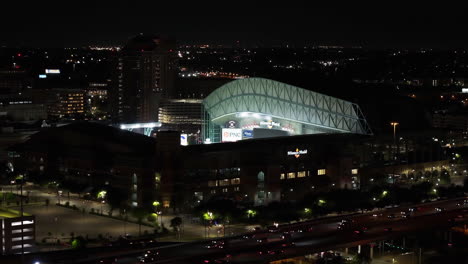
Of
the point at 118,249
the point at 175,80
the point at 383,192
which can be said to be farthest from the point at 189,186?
the point at 175,80

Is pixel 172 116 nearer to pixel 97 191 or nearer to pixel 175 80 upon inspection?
pixel 175 80

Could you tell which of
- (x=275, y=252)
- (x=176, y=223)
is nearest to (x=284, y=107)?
(x=176, y=223)

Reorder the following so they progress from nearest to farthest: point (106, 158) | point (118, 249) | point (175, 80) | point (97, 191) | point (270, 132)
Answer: point (118, 249) → point (97, 191) → point (106, 158) → point (270, 132) → point (175, 80)

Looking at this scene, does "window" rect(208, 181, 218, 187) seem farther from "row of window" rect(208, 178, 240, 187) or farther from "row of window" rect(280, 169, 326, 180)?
"row of window" rect(280, 169, 326, 180)

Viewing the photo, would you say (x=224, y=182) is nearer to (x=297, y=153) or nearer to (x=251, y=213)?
(x=297, y=153)

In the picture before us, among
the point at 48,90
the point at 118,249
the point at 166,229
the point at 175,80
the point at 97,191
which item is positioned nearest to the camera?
the point at 118,249

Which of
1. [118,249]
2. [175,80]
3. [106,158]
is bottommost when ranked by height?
[118,249]
